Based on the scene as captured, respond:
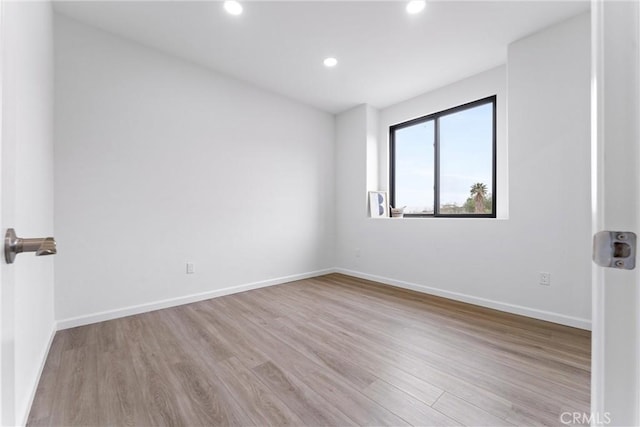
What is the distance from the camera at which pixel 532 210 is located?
2.43 metres

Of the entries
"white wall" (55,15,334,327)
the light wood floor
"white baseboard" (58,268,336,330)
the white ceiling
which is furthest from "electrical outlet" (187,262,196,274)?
the white ceiling

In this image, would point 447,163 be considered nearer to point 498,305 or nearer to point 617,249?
point 498,305

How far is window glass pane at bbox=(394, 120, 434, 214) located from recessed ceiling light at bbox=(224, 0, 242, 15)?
267 cm

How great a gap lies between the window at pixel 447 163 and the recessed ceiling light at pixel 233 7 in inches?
103

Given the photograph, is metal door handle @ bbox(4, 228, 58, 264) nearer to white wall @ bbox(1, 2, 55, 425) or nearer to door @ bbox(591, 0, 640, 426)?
white wall @ bbox(1, 2, 55, 425)

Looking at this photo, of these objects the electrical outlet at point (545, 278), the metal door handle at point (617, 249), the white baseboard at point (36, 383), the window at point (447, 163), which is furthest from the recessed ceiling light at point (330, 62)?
the white baseboard at point (36, 383)

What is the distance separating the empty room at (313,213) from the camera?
1.17 meters

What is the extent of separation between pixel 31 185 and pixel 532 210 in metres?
3.64

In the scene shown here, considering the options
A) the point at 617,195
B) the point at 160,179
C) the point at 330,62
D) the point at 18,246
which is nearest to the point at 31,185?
the point at 160,179

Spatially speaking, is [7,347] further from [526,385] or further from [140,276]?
[140,276]

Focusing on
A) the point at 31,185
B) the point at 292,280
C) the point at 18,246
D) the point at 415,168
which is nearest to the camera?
the point at 18,246

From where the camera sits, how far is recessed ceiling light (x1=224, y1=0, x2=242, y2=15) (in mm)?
2097

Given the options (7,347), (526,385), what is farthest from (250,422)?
(526,385)

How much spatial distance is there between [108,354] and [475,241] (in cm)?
327
